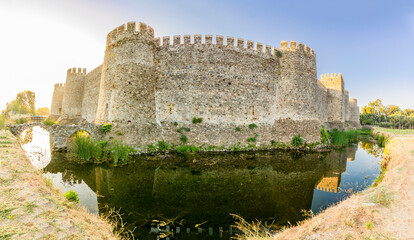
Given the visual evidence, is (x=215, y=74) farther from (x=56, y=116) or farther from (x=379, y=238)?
(x=56, y=116)

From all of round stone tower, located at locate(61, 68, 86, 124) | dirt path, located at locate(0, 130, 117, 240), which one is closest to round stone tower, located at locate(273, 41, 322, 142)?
dirt path, located at locate(0, 130, 117, 240)

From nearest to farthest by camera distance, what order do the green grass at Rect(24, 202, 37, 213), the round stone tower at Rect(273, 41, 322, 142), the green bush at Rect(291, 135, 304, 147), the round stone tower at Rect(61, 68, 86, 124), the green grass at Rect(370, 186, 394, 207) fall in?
1. the green grass at Rect(24, 202, 37, 213)
2. the green grass at Rect(370, 186, 394, 207)
3. the green bush at Rect(291, 135, 304, 147)
4. the round stone tower at Rect(273, 41, 322, 142)
5. the round stone tower at Rect(61, 68, 86, 124)

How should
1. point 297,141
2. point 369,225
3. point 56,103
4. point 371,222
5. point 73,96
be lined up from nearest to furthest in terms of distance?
point 369,225 → point 371,222 → point 297,141 → point 73,96 → point 56,103

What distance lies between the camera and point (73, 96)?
1126 inches

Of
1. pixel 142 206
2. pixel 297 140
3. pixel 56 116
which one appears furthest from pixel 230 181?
pixel 56 116

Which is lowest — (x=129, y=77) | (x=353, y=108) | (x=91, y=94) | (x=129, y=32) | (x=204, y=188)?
(x=204, y=188)

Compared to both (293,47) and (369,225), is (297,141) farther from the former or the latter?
(369,225)

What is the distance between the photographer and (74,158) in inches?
467

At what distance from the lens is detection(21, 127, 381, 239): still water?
5.69 meters

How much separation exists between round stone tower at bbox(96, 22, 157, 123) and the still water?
3.74m

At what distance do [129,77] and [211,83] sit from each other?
6161mm

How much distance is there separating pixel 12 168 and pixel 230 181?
730 cm

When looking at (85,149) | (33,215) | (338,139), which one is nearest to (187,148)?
(85,149)

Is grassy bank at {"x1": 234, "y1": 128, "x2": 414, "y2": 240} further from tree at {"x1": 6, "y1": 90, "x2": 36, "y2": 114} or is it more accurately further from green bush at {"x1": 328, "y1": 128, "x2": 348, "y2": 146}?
tree at {"x1": 6, "y1": 90, "x2": 36, "y2": 114}
